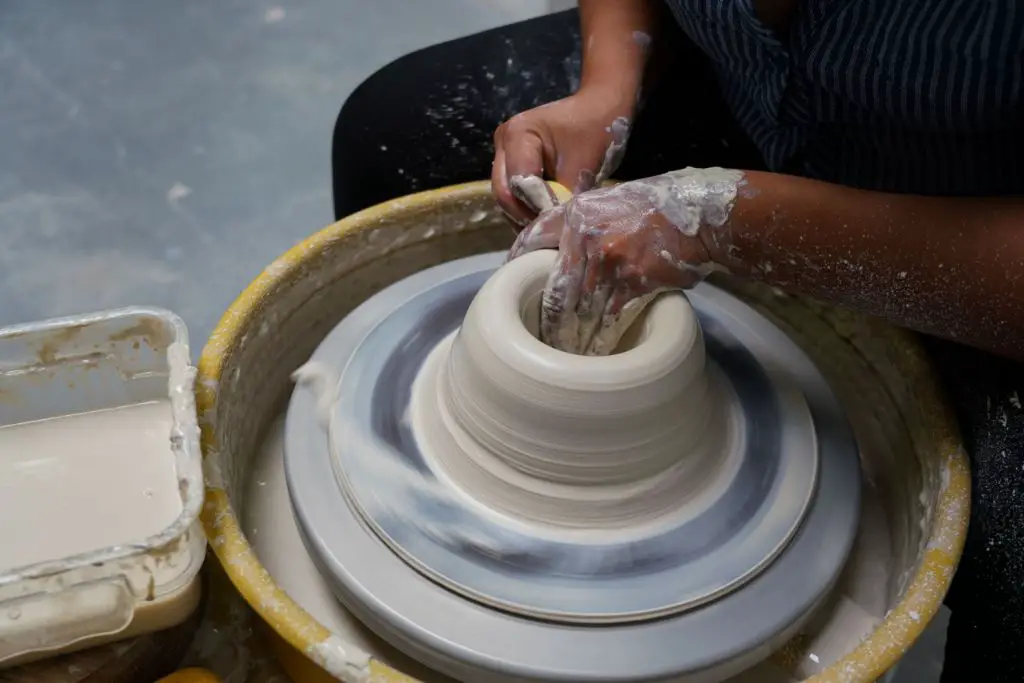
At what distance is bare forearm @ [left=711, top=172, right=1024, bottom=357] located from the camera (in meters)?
0.87

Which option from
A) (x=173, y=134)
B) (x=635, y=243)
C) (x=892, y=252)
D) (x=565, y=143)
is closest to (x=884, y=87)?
(x=892, y=252)

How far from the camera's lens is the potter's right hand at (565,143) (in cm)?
118

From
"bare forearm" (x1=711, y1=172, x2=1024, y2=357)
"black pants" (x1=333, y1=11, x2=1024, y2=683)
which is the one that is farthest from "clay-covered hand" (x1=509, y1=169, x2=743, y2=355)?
"black pants" (x1=333, y1=11, x2=1024, y2=683)

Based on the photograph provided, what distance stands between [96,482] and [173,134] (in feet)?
5.73

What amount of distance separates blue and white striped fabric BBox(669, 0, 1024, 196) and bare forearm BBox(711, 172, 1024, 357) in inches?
4.7

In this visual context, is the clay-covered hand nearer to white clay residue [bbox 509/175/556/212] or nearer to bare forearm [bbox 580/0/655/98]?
white clay residue [bbox 509/175/556/212]

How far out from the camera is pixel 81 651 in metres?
0.91

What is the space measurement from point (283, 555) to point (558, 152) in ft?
1.99

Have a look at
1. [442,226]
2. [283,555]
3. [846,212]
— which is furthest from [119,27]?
[846,212]

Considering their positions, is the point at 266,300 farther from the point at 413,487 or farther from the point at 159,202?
the point at 159,202

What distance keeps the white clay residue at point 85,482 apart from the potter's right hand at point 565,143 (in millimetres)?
496

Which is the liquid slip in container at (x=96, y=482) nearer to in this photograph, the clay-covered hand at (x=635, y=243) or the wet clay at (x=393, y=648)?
the wet clay at (x=393, y=648)

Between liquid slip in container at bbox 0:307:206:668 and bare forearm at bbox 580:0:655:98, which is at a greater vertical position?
bare forearm at bbox 580:0:655:98

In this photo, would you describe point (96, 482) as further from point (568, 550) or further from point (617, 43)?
point (617, 43)
